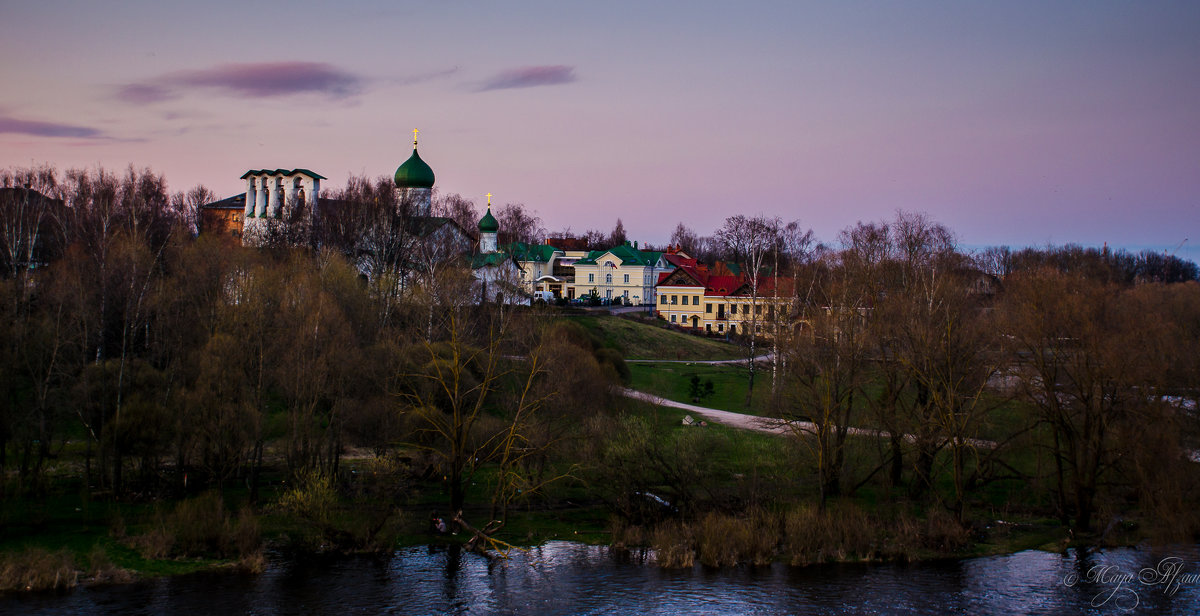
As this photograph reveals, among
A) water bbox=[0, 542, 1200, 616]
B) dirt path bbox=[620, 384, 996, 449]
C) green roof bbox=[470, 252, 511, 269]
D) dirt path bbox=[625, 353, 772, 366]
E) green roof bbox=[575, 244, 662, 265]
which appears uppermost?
green roof bbox=[575, 244, 662, 265]

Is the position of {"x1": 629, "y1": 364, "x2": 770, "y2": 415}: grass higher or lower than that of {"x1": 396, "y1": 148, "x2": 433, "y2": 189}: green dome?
lower

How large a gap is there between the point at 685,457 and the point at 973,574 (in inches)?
300

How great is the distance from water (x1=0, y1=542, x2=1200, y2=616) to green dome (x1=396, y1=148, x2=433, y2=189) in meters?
38.5

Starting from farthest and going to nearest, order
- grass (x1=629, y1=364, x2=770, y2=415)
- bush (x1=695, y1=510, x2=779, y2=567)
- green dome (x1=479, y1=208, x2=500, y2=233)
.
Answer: green dome (x1=479, y1=208, x2=500, y2=233) → grass (x1=629, y1=364, x2=770, y2=415) → bush (x1=695, y1=510, x2=779, y2=567)

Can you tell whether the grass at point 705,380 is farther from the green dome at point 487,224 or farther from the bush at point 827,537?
the green dome at point 487,224

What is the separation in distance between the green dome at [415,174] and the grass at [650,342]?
42.6ft

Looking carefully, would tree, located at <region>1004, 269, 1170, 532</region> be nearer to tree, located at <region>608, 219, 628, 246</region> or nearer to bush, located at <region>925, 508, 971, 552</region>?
bush, located at <region>925, 508, 971, 552</region>

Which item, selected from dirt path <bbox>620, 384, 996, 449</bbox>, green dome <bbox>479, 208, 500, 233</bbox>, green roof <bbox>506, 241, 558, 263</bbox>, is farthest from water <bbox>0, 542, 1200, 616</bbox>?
green roof <bbox>506, 241, 558, 263</bbox>

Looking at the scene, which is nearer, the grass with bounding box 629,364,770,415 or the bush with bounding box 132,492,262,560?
the bush with bounding box 132,492,262,560

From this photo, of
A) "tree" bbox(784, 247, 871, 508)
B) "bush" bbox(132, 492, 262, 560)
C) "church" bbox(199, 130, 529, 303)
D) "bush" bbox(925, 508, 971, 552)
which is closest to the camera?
"bush" bbox(132, 492, 262, 560)

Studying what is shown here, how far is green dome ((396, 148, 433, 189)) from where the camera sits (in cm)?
5731

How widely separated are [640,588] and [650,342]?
40.3 m

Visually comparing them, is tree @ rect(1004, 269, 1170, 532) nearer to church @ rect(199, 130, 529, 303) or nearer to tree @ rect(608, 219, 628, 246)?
church @ rect(199, 130, 529, 303)

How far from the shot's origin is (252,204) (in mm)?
57938
